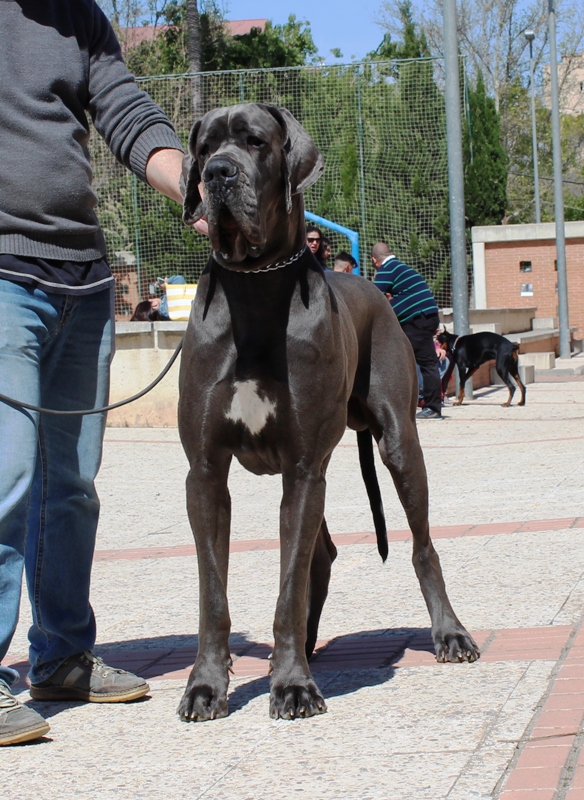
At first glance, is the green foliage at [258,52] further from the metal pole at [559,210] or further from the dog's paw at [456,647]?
the dog's paw at [456,647]

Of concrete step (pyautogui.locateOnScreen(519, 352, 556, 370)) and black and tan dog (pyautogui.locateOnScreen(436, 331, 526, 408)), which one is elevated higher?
black and tan dog (pyautogui.locateOnScreen(436, 331, 526, 408))

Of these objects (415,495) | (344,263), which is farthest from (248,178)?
(344,263)

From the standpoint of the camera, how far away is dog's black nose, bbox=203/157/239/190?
3107 mm

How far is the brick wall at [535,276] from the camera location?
103 feet

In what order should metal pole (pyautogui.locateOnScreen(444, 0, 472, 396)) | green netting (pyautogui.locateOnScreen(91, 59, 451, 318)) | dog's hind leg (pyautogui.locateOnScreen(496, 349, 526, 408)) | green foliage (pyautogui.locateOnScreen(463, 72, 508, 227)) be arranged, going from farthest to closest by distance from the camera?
green foliage (pyautogui.locateOnScreen(463, 72, 508, 227))
green netting (pyautogui.locateOnScreen(91, 59, 451, 318))
metal pole (pyautogui.locateOnScreen(444, 0, 472, 396))
dog's hind leg (pyautogui.locateOnScreen(496, 349, 526, 408))

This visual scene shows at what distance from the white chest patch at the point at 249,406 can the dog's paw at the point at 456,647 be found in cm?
108

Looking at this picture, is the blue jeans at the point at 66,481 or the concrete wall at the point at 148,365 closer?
the blue jeans at the point at 66,481

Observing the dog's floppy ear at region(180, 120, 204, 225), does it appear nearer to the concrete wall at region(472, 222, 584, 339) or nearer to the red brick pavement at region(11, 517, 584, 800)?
the red brick pavement at region(11, 517, 584, 800)

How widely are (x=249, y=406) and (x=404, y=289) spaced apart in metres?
9.78

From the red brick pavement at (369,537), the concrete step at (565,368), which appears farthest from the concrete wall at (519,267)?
the red brick pavement at (369,537)

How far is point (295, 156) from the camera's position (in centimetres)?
334

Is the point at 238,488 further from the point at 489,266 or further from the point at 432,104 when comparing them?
the point at 489,266

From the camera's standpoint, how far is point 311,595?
410 centimetres

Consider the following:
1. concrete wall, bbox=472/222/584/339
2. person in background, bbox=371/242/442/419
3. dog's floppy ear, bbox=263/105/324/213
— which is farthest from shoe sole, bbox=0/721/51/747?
concrete wall, bbox=472/222/584/339
